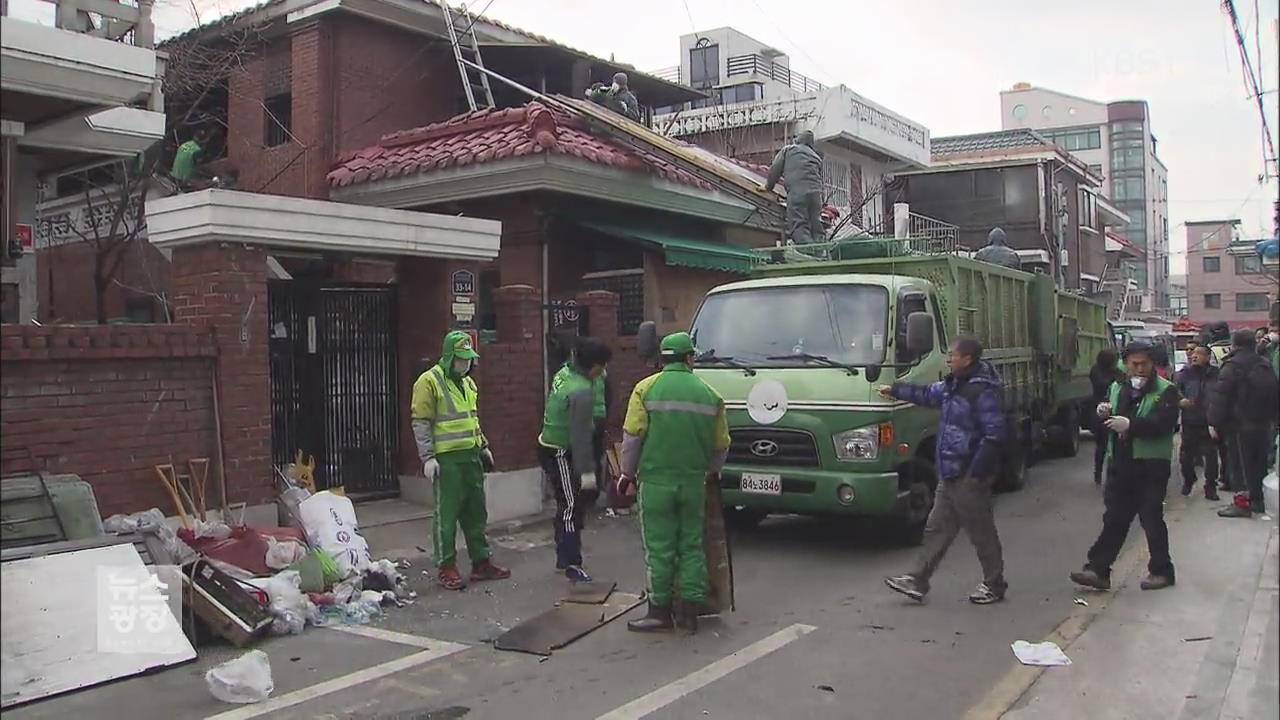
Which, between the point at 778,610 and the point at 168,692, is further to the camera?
the point at 778,610

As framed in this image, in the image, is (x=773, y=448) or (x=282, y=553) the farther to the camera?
(x=773, y=448)

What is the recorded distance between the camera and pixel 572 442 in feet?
24.7

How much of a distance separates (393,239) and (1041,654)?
6.27 meters

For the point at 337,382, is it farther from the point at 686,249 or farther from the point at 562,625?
the point at 686,249

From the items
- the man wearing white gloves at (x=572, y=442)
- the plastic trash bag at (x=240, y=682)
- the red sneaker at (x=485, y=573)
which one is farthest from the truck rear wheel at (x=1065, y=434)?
the plastic trash bag at (x=240, y=682)

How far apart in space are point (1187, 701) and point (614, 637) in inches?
119

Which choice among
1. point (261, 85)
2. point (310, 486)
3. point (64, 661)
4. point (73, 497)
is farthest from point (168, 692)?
point (261, 85)

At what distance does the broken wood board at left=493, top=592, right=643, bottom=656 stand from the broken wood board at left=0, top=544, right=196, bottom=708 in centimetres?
180

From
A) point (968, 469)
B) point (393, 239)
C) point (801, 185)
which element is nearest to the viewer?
point (968, 469)

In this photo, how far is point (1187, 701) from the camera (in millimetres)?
4805

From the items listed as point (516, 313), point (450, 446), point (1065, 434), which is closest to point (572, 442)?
point (450, 446)

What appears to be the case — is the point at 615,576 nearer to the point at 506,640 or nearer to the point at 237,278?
the point at 506,640

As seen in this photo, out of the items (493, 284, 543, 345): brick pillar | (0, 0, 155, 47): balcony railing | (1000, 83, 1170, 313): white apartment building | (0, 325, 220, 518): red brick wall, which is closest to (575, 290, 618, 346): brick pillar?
(493, 284, 543, 345): brick pillar

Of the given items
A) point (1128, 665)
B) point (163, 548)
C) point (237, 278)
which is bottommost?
point (1128, 665)
